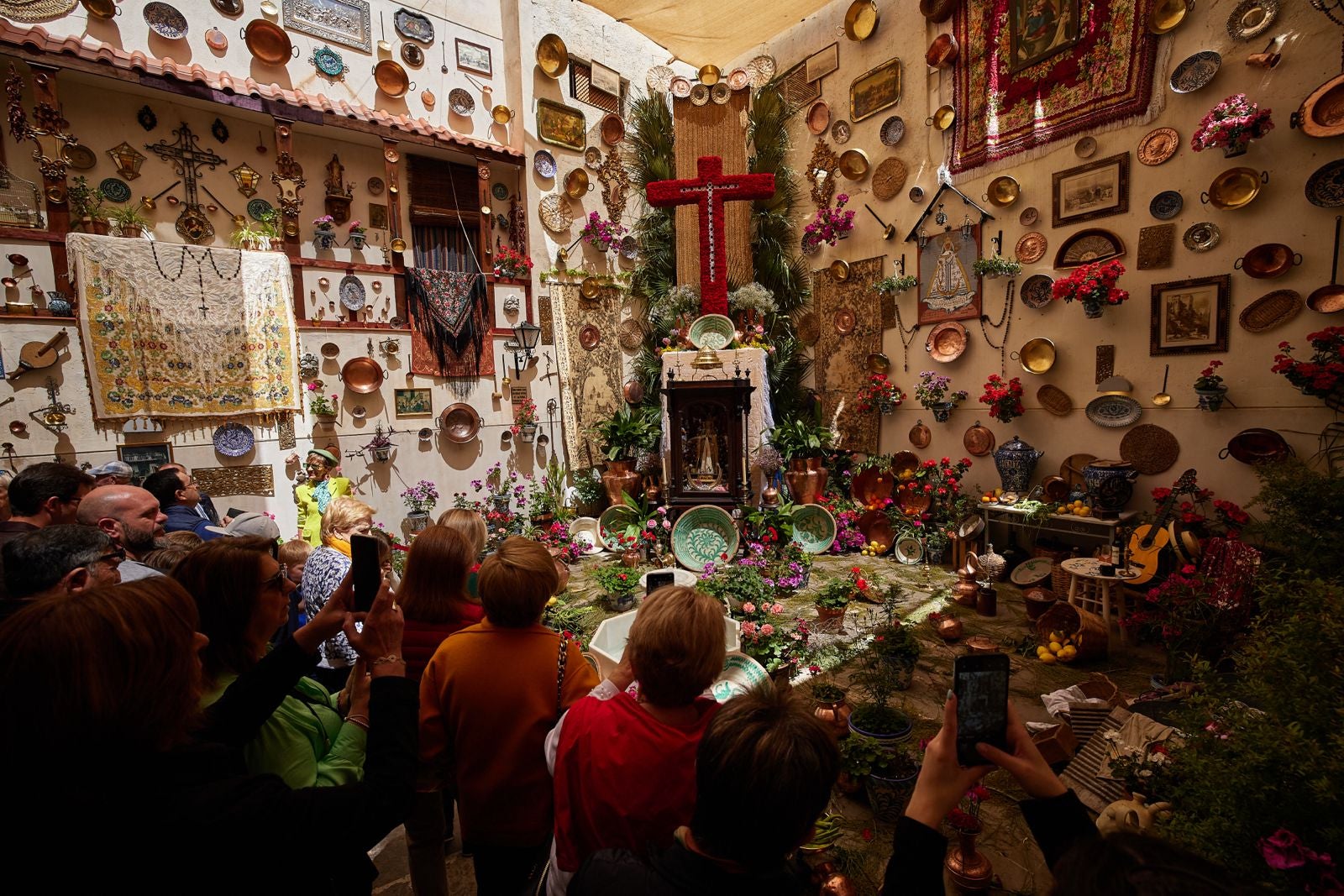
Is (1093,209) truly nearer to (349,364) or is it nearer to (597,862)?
(597,862)

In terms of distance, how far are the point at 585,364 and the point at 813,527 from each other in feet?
13.5

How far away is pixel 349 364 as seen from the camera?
6715mm

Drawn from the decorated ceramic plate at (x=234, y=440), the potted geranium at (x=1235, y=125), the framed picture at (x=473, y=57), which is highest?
the framed picture at (x=473, y=57)

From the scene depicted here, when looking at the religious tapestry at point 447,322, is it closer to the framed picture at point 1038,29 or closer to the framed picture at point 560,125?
the framed picture at point 560,125

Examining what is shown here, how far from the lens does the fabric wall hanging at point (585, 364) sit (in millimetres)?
8352

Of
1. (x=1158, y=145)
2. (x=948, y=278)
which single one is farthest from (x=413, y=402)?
(x=1158, y=145)

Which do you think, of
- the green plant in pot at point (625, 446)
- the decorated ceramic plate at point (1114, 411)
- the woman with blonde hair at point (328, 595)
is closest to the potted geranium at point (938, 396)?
the decorated ceramic plate at point (1114, 411)

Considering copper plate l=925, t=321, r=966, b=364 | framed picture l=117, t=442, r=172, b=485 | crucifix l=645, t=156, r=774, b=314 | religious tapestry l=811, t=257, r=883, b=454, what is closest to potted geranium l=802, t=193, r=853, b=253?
religious tapestry l=811, t=257, r=883, b=454

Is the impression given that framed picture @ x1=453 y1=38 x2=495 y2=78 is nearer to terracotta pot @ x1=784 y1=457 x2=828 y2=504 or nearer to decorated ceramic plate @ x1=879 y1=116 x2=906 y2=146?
decorated ceramic plate @ x1=879 y1=116 x2=906 y2=146

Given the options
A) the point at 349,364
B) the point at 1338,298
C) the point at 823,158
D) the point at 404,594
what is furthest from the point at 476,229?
the point at 1338,298

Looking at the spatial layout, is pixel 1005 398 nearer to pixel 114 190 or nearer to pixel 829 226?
pixel 829 226

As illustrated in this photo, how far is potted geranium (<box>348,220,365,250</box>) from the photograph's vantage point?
675 centimetres

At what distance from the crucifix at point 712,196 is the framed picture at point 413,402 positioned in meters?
3.79

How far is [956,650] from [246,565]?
4.57m
